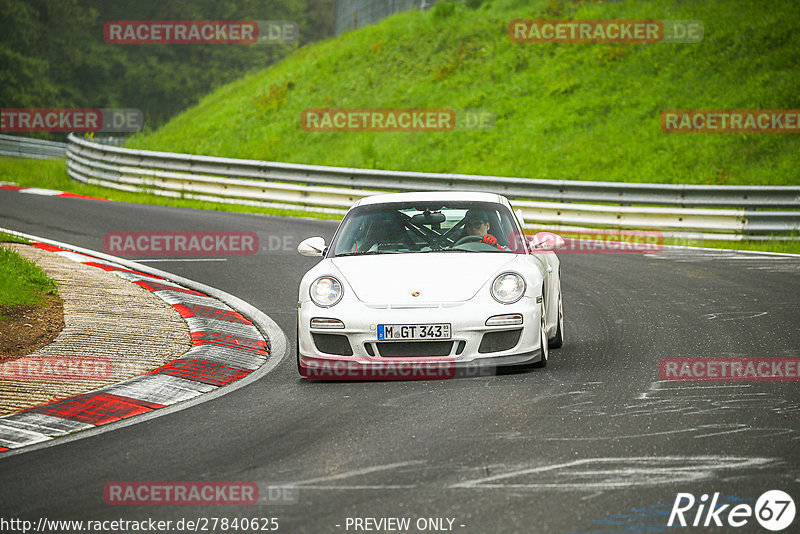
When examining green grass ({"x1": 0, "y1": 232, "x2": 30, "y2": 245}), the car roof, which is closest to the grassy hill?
green grass ({"x1": 0, "y1": 232, "x2": 30, "y2": 245})

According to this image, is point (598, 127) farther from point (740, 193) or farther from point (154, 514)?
point (154, 514)

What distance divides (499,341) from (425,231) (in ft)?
5.03

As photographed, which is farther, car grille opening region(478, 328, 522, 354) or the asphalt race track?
car grille opening region(478, 328, 522, 354)

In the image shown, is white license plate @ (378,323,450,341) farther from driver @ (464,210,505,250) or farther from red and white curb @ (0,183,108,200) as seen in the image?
red and white curb @ (0,183,108,200)

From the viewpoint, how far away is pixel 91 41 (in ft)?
188

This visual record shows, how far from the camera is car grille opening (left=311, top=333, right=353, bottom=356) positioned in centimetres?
708

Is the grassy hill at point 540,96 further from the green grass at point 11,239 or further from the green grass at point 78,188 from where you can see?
the green grass at point 11,239

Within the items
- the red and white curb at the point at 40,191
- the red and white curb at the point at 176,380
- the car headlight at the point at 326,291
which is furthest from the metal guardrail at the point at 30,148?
the car headlight at the point at 326,291

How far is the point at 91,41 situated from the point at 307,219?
1680 inches

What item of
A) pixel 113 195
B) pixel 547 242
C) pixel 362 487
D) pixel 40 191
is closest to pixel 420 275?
pixel 547 242

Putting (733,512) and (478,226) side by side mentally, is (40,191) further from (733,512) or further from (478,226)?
(733,512)

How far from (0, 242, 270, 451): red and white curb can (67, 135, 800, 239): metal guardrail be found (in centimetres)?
936

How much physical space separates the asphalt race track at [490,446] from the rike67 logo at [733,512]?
4 centimetres

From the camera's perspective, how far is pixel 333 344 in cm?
714
